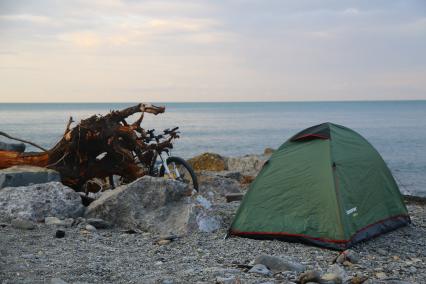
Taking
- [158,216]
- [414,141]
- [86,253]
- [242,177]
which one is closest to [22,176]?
[158,216]

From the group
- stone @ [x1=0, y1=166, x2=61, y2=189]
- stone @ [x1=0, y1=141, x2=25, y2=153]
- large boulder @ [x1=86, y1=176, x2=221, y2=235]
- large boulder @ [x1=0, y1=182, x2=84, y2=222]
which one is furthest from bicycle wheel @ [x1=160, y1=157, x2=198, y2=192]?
stone @ [x1=0, y1=141, x2=25, y2=153]

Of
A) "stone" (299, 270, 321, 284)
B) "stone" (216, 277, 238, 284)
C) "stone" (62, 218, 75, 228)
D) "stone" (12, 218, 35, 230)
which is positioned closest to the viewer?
"stone" (216, 277, 238, 284)

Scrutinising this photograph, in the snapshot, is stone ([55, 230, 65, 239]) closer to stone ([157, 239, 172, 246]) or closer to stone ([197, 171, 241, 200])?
stone ([157, 239, 172, 246])

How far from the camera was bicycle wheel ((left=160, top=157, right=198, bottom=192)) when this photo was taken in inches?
407

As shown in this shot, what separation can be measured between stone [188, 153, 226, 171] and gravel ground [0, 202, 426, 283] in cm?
1038

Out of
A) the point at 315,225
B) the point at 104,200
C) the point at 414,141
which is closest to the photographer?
the point at 315,225

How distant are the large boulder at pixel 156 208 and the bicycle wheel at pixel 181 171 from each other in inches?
52.3

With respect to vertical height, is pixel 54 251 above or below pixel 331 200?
below

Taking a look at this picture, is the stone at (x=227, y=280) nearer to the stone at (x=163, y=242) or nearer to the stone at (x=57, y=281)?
the stone at (x=57, y=281)

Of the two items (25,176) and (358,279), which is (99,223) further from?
(358,279)

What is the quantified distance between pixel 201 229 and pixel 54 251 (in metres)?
2.24

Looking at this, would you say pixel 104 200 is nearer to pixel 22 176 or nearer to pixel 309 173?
pixel 22 176

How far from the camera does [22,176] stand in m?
9.88

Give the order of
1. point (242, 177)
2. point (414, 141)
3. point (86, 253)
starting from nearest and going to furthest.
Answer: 1. point (86, 253)
2. point (242, 177)
3. point (414, 141)
